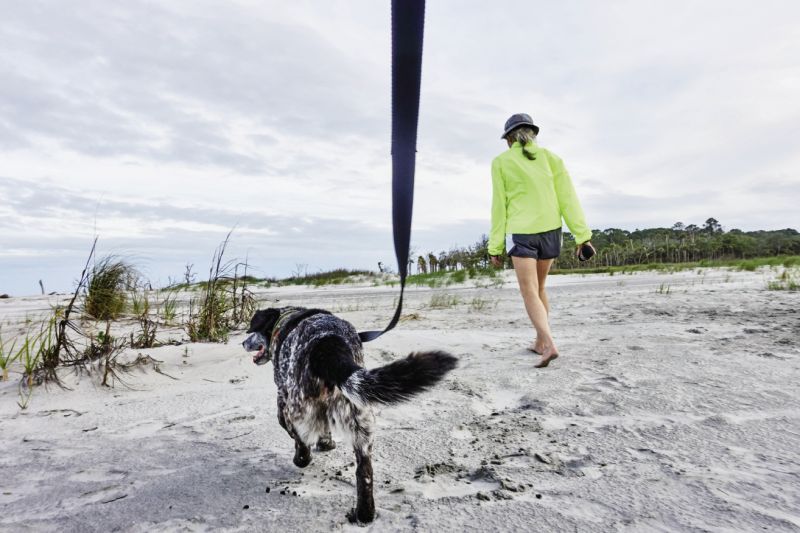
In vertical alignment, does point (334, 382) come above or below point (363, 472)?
above

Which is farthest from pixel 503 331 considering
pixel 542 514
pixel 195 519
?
pixel 195 519

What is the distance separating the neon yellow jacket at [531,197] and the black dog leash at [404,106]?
297cm

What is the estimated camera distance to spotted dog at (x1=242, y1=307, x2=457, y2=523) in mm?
1536

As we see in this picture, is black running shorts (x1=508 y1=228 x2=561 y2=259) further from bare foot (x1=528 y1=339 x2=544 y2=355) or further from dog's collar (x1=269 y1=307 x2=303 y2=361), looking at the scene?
dog's collar (x1=269 y1=307 x2=303 y2=361)

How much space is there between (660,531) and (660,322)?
15.4 feet

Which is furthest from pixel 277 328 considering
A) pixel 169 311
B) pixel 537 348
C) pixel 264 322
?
pixel 169 311

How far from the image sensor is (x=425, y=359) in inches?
61.5

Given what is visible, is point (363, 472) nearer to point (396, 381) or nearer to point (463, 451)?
point (396, 381)

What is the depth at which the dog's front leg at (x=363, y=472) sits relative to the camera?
159 cm

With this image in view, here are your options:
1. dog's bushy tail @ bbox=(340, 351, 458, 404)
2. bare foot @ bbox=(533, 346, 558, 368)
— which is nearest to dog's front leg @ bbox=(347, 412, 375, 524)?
dog's bushy tail @ bbox=(340, 351, 458, 404)

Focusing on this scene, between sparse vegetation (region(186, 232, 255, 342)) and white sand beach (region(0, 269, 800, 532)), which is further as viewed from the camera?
sparse vegetation (region(186, 232, 255, 342))

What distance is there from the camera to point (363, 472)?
→ 1.60 metres

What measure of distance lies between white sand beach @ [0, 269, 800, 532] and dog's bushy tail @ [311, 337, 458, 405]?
478mm

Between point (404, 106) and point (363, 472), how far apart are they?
127 cm
